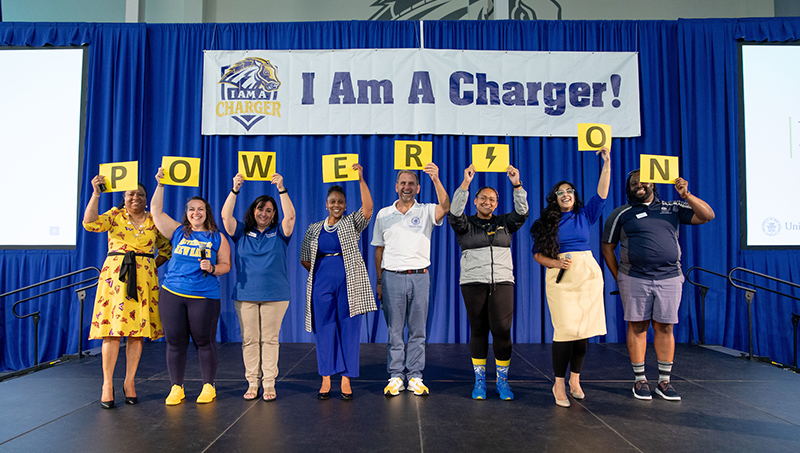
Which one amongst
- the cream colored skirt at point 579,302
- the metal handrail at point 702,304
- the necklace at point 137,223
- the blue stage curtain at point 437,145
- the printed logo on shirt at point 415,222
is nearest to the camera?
the cream colored skirt at point 579,302

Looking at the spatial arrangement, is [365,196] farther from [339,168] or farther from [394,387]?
[394,387]

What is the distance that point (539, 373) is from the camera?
352cm

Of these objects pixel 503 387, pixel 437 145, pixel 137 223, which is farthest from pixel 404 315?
pixel 437 145

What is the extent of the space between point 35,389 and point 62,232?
2627mm

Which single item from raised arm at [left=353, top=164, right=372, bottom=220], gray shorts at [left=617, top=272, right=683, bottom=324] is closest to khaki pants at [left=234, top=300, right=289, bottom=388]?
raised arm at [left=353, top=164, right=372, bottom=220]

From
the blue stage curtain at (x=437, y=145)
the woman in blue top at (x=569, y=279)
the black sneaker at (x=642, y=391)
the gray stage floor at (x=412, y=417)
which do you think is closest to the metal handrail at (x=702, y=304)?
the blue stage curtain at (x=437, y=145)

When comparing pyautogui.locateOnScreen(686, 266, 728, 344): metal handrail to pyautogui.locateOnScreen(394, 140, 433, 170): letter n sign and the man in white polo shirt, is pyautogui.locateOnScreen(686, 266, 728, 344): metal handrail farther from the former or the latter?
pyautogui.locateOnScreen(394, 140, 433, 170): letter n sign

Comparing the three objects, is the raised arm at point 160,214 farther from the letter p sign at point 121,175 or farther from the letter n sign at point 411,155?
the letter n sign at point 411,155

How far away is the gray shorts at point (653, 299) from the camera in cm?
275

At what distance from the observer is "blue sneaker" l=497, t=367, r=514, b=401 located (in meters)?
2.77

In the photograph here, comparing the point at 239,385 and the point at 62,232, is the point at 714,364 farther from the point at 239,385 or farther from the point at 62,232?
the point at 62,232

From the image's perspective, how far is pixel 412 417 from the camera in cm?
247

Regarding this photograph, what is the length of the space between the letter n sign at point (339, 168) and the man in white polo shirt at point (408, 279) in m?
0.35

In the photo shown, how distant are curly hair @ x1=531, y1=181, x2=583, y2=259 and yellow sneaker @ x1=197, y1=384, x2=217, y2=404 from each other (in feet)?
7.55
